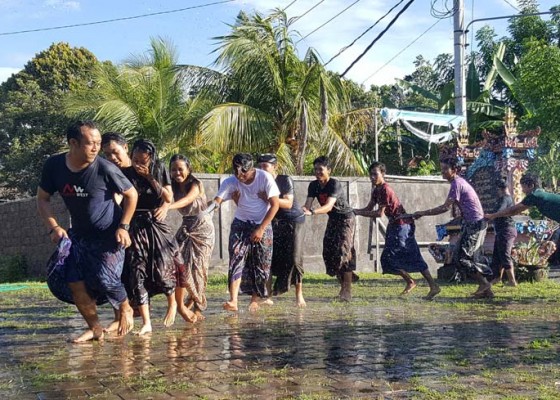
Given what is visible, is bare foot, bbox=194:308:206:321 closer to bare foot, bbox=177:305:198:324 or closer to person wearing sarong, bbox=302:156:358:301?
bare foot, bbox=177:305:198:324

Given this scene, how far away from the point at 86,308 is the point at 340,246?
4.50 metres

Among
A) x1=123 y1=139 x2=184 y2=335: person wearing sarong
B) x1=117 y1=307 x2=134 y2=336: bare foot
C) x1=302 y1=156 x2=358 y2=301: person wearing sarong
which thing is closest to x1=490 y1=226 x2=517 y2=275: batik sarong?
x1=302 y1=156 x2=358 y2=301: person wearing sarong

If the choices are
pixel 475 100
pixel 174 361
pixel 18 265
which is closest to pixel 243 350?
pixel 174 361

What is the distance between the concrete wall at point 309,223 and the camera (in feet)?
52.6

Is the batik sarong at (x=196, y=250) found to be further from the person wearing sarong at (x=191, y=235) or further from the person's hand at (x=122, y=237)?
the person's hand at (x=122, y=237)


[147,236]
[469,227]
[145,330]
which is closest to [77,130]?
[147,236]

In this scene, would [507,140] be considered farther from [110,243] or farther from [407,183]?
[110,243]

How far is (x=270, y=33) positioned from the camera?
20.0 metres

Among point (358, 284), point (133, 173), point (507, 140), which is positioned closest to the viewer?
point (133, 173)

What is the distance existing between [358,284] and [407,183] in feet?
17.3

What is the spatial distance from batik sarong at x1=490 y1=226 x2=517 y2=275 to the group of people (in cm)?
2

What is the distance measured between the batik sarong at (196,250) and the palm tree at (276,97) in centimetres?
1048

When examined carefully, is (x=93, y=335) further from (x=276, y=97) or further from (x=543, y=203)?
(x=276, y=97)

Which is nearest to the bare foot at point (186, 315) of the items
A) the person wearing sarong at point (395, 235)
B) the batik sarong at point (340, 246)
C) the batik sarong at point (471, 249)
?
the batik sarong at point (340, 246)
